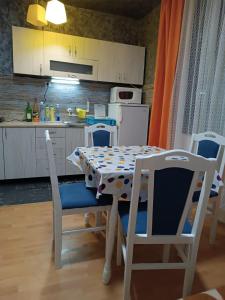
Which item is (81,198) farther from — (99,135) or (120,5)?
(120,5)

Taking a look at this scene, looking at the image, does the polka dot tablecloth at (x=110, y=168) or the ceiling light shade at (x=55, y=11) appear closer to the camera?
the polka dot tablecloth at (x=110, y=168)

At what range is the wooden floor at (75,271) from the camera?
1.31 metres

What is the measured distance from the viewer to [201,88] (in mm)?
2268

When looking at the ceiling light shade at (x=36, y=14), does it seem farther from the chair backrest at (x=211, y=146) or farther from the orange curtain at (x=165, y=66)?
the chair backrest at (x=211, y=146)

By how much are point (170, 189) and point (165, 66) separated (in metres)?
2.17

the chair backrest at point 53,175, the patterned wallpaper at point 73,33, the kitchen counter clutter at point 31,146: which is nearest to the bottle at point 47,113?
the patterned wallpaper at point 73,33

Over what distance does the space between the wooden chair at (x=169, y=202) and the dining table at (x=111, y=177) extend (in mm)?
202

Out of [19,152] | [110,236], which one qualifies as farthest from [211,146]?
[19,152]

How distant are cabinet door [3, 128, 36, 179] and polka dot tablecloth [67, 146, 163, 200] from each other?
130cm

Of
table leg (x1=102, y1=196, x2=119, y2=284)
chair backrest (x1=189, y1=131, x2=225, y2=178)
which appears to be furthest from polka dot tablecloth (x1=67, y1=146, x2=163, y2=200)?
chair backrest (x1=189, y1=131, x2=225, y2=178)

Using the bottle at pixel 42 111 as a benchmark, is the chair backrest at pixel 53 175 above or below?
below

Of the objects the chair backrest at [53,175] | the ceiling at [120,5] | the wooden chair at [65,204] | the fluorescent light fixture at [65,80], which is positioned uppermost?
the ceiling at [120,5]

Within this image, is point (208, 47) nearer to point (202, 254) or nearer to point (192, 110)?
point (192, 110)

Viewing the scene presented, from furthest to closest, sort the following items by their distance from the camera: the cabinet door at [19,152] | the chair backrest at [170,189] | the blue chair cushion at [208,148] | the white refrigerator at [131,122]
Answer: the white refrigerator at [131,122]
the cabinet door at [19,152]
the blue chair cushion at [208,148]
the chair backrest at [170,189]
